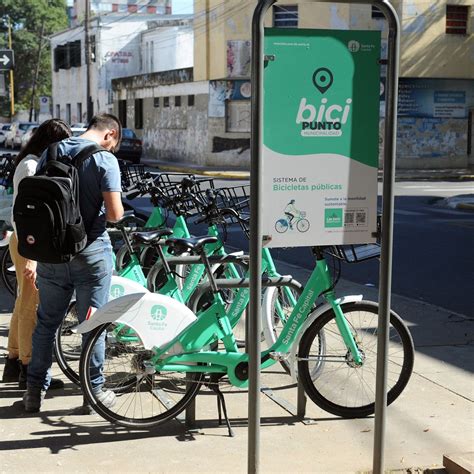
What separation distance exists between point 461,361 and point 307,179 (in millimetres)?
3336

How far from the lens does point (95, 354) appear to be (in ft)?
17.3

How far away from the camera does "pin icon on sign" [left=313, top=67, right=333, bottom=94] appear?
13.8 feet

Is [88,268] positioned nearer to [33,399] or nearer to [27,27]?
[33,399]

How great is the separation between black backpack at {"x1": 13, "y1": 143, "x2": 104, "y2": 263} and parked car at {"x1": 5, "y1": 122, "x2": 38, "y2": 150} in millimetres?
47272

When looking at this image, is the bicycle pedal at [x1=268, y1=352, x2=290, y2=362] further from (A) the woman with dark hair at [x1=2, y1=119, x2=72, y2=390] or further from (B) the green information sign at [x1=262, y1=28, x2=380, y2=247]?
(A) the woman with dark hair at [x1=2, y1=119, x2=72, y2=390]

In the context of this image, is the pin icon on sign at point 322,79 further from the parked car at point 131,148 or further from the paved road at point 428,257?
A: the parked car at point 131,148

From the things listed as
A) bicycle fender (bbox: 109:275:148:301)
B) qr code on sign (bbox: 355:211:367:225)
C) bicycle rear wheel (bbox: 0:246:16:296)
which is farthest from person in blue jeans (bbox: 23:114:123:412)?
bicycle rear wheel (bbox: 0:246:16:296)

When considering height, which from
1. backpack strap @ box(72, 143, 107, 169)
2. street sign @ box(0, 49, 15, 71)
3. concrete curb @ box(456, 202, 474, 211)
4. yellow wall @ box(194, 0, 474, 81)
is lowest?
concrete curb @ box(456, 202, 474, 211)

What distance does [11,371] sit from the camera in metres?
6.22

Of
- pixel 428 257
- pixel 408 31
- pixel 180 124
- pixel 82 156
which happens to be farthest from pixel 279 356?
pixel 180 124

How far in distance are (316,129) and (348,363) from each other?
1818mm

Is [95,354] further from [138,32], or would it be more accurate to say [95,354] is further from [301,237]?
[138,32]

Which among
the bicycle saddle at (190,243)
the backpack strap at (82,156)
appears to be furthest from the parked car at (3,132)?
the backpack strap at (82,156)

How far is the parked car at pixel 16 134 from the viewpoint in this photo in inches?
2025
